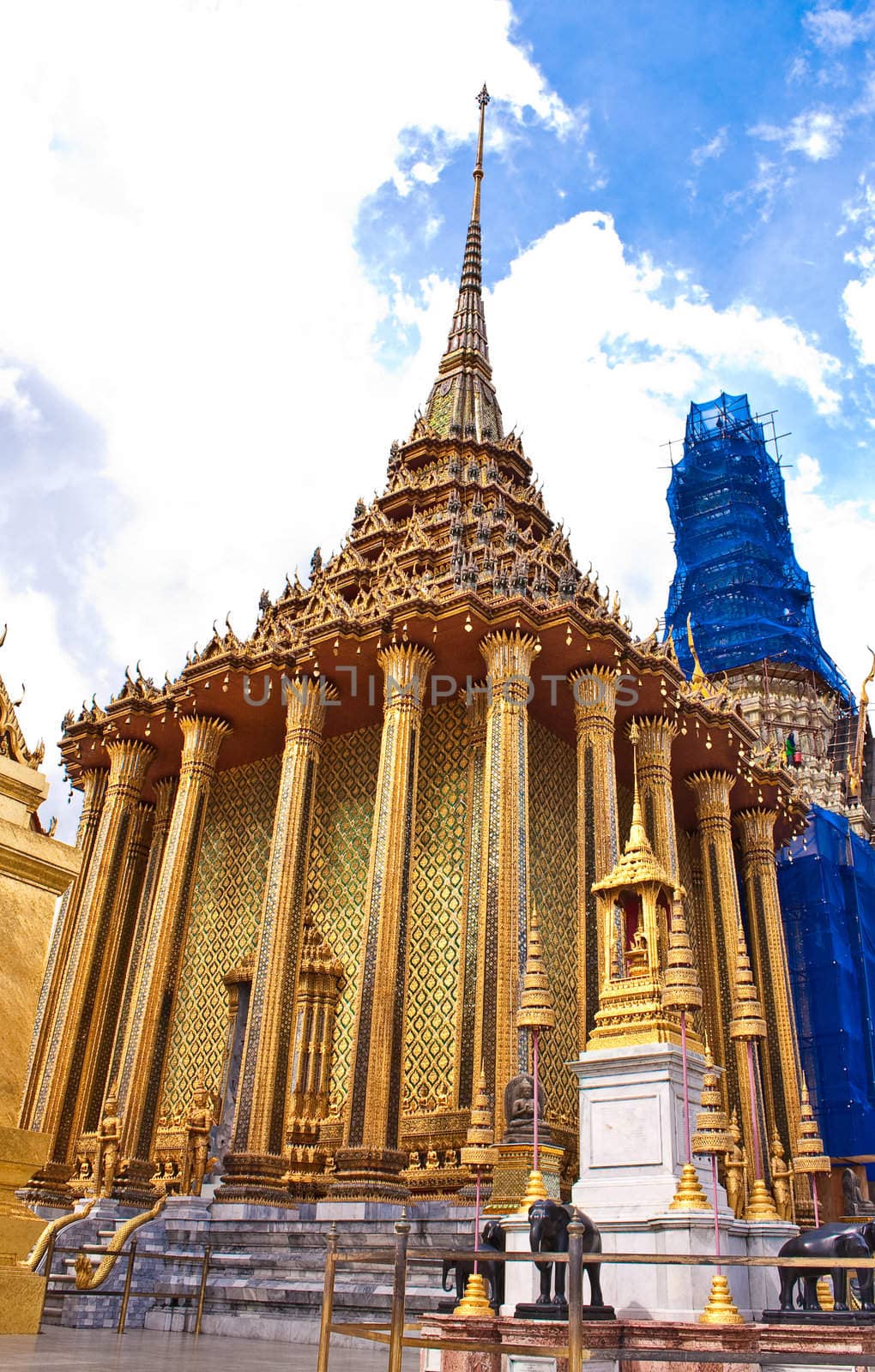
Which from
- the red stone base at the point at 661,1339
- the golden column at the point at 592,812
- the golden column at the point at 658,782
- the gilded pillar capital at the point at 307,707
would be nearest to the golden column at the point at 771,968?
the golden column at the point at 658,782

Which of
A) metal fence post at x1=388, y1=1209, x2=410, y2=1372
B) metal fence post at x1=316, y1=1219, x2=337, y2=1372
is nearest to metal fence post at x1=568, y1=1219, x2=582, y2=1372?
metal fence post at x1=388, y1=1209, x2=410, y2=1372

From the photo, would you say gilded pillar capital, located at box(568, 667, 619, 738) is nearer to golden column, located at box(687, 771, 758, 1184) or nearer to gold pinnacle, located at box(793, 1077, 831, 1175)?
golden column, located at box(687, 771, 758, 1184)

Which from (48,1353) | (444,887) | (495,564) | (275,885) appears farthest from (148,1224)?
(495,564)

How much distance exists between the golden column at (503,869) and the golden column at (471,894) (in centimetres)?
31

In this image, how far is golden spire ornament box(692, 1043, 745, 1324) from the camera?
237 inches

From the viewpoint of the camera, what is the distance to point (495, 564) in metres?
18.5

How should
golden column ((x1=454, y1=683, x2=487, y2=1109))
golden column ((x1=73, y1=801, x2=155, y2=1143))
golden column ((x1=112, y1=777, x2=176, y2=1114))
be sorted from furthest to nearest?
golden column ((x1=112, y1=777, x2=176, y2=1114))
golden column ((x1=73, y1=801, x2=155, y2=1143))
golden column ((x1=454, y1=683, x2=487, y2=1109))

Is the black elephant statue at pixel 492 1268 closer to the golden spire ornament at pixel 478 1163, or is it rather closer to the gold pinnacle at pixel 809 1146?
the golden spire ornament at pixel 478 1163

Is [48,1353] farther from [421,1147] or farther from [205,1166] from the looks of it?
[205,1166]

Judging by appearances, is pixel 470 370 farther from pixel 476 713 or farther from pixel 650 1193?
pixel 650 1193

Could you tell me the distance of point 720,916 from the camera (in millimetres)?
21375

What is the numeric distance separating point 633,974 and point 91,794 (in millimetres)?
15649

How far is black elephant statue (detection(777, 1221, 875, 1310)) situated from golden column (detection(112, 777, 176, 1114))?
14.8 metres

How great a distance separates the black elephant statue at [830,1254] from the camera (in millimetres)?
6391
